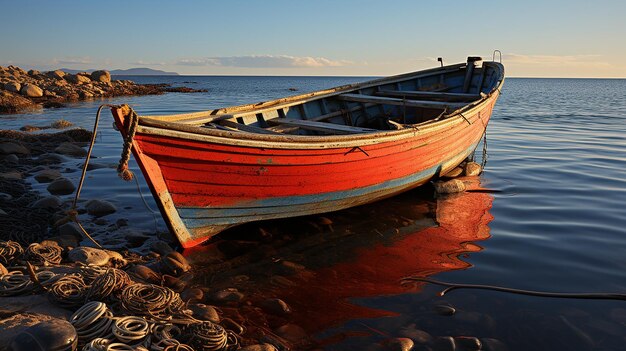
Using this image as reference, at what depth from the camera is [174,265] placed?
5699mm

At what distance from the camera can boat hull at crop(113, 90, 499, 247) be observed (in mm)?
5355

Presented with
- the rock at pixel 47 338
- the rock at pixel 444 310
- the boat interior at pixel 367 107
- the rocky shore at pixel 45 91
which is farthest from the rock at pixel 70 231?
the rocky shore at pixel 45 91

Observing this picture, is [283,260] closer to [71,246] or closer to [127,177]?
[127,177]

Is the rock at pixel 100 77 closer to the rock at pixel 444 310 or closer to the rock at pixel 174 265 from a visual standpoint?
the rock at pixel 174 265

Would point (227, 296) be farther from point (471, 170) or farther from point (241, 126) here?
point (471, 170)

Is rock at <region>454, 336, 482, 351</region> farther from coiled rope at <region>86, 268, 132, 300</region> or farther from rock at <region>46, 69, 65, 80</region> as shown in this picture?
rock at <region>46, 69, 65, 80</region>

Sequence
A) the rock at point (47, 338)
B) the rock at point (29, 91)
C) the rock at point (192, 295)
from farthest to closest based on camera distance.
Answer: the rock at point (29, 91) → the rock at point (192, 295) → the rock at point (47, 338)

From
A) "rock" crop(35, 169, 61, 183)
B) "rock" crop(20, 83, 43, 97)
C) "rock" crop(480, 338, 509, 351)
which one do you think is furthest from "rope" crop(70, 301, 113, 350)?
"rock" crop(20, 83, 43, 97)

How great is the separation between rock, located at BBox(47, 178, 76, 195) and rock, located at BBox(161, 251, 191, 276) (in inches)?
180

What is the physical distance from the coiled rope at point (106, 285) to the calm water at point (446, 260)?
49.0 inches

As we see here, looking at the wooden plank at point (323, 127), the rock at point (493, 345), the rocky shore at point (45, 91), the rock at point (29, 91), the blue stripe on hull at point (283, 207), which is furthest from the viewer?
the rock at point (29, 91)

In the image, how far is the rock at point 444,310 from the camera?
4.96m

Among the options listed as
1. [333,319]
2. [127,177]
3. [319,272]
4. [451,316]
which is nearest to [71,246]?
[127,177]

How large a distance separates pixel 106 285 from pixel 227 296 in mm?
1335
